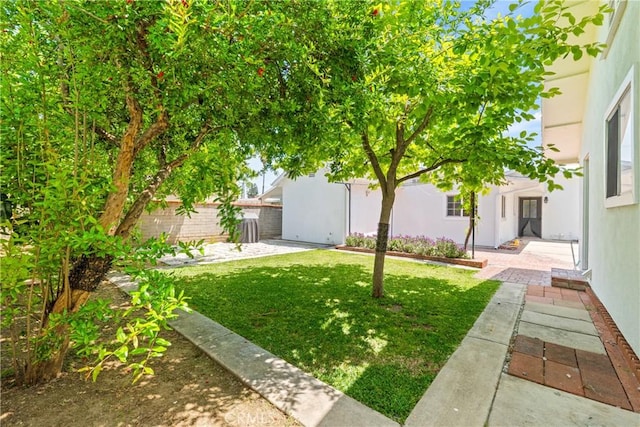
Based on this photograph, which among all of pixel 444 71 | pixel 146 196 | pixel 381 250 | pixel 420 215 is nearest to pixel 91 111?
pixel 146 196

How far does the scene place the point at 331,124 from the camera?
2941 mm

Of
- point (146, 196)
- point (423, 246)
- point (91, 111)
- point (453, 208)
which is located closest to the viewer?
point (91, 111)

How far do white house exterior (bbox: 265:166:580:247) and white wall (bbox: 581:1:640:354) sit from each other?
8.44 metres

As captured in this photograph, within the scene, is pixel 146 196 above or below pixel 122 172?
below

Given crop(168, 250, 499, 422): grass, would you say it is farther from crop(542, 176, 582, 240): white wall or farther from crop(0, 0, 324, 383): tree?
crop(542, 176, 582, 240): white wall

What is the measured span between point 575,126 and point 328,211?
10524 mm

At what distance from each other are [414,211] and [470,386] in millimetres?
13906

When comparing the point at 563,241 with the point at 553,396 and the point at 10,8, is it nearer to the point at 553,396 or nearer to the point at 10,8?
the point at 553,396

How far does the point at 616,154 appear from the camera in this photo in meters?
4.29

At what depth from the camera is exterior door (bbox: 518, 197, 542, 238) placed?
65.9 ft

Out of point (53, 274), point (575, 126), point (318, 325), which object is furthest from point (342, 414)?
point (575, 126)

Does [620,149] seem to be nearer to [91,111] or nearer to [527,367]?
[527,367]

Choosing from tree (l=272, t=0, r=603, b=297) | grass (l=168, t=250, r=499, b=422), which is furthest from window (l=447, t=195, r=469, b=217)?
tree (l=272, t=0, r=603, b=297)

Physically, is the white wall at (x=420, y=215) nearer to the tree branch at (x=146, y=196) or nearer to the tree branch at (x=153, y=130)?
the tree branch at (x=146, y=196)
